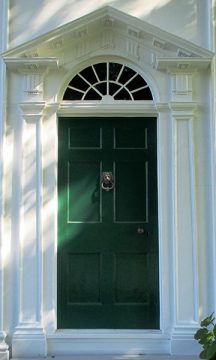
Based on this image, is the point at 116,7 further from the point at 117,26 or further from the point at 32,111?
the point at 32,111

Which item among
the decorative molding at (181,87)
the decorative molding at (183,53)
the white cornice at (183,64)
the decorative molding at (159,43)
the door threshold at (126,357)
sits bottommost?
the door threshold at (126,357)

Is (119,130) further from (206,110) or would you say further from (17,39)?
(17,39)

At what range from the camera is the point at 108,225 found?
5.23 m

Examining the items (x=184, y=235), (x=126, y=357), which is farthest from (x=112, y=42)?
(x=126, y=357)

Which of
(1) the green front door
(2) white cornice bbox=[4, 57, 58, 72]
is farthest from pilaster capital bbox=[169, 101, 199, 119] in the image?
(2) white cornice bbox=[4, 57, 58, 72]

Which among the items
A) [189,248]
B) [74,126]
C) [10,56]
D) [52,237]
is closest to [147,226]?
[189,248]

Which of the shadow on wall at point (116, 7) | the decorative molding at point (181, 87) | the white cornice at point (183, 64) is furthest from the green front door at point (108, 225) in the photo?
the shadow on wall at point (116, 7)

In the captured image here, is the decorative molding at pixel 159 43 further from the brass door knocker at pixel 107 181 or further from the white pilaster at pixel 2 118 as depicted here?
the white pilaster at pixel 2 118

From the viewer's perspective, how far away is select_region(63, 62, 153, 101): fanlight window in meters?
5.34

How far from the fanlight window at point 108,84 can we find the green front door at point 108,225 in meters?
0.25

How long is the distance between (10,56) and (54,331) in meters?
2.83

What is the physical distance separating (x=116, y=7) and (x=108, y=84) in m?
0.81

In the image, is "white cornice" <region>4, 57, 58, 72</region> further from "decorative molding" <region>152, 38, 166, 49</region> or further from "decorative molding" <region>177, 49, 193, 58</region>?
"decorative molding" <region>177, 49, 193, 58</region>

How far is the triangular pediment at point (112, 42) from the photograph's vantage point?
16.7ft
